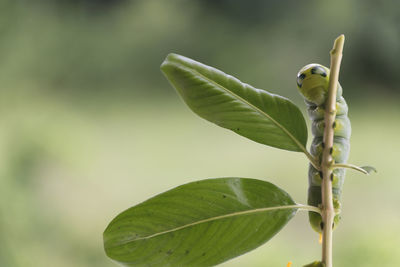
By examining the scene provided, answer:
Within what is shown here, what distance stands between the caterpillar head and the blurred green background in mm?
1090

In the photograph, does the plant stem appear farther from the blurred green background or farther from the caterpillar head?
the blurred green background

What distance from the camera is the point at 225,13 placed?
67.0 inches

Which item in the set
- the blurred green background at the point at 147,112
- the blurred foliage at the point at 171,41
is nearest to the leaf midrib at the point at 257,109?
the blurred green background at the point at 147,112

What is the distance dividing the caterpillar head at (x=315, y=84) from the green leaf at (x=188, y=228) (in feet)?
0.32

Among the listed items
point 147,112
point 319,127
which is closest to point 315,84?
point 319,127

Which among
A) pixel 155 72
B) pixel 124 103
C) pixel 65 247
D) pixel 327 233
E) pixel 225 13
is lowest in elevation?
pixel 65 247

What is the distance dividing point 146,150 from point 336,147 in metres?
1.28

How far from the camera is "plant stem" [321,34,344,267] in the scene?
0.34 meters

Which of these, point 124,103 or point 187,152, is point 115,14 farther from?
point 187,152

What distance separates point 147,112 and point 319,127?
132cm

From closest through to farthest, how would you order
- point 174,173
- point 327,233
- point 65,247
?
point 327,233 → point 65,247 → point 174,173

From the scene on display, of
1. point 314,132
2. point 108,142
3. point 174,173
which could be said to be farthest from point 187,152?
point 314,132

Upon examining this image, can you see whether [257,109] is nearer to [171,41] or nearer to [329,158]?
[329,158]

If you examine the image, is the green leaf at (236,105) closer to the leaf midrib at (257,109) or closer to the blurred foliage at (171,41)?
the leaf midrib at (257,109)
